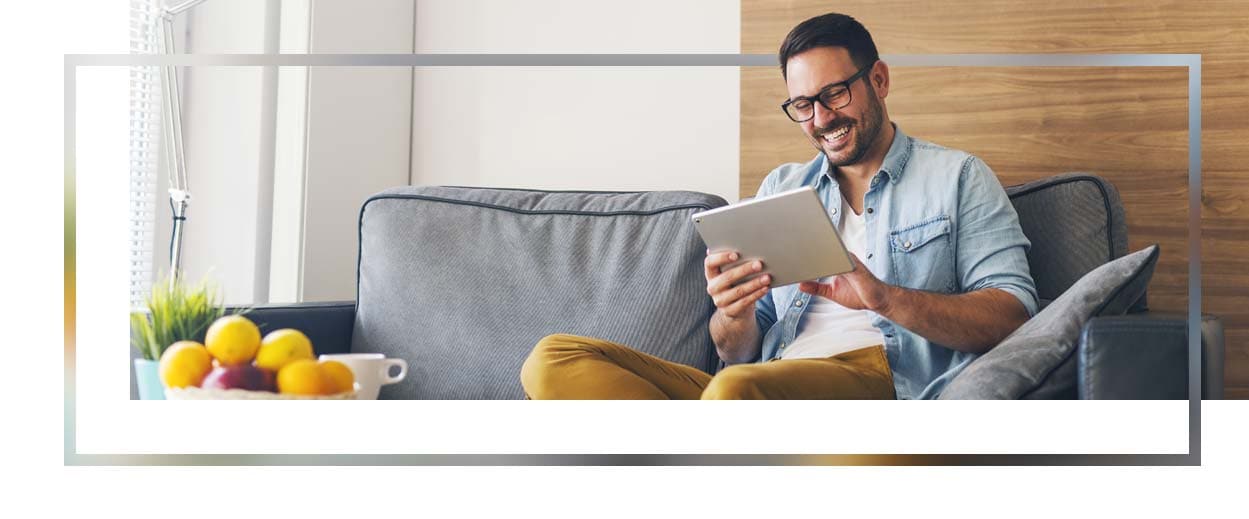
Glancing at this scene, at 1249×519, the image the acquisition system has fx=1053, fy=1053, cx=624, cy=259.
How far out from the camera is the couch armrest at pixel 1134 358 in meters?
0.85

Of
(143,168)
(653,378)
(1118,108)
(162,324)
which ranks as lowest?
(653,378)

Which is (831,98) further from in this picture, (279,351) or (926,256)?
(279,351)

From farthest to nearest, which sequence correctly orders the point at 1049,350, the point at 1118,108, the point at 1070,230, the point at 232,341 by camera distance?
the point at 1118,108 < the point at 1070,230 < the point at 1049,350 < the point at 232,341

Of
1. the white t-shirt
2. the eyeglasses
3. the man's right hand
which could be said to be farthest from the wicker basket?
the eyeglasses

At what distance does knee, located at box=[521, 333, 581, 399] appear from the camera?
1.18 m

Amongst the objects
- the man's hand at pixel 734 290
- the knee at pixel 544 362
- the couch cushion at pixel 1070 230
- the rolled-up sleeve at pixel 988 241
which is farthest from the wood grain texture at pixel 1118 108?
the knee at pixel 544 362

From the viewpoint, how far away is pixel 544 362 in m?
1.19

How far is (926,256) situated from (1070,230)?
238 mm

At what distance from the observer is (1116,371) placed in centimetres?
86

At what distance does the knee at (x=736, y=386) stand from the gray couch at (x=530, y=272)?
505 millimetres

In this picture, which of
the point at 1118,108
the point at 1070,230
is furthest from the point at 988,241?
the point at 1118,108

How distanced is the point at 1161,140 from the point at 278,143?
1.58 meters

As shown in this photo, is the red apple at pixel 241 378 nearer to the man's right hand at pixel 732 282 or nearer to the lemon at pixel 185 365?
the lemon at pixel 185 365

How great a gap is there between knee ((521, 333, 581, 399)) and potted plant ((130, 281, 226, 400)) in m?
0.42
